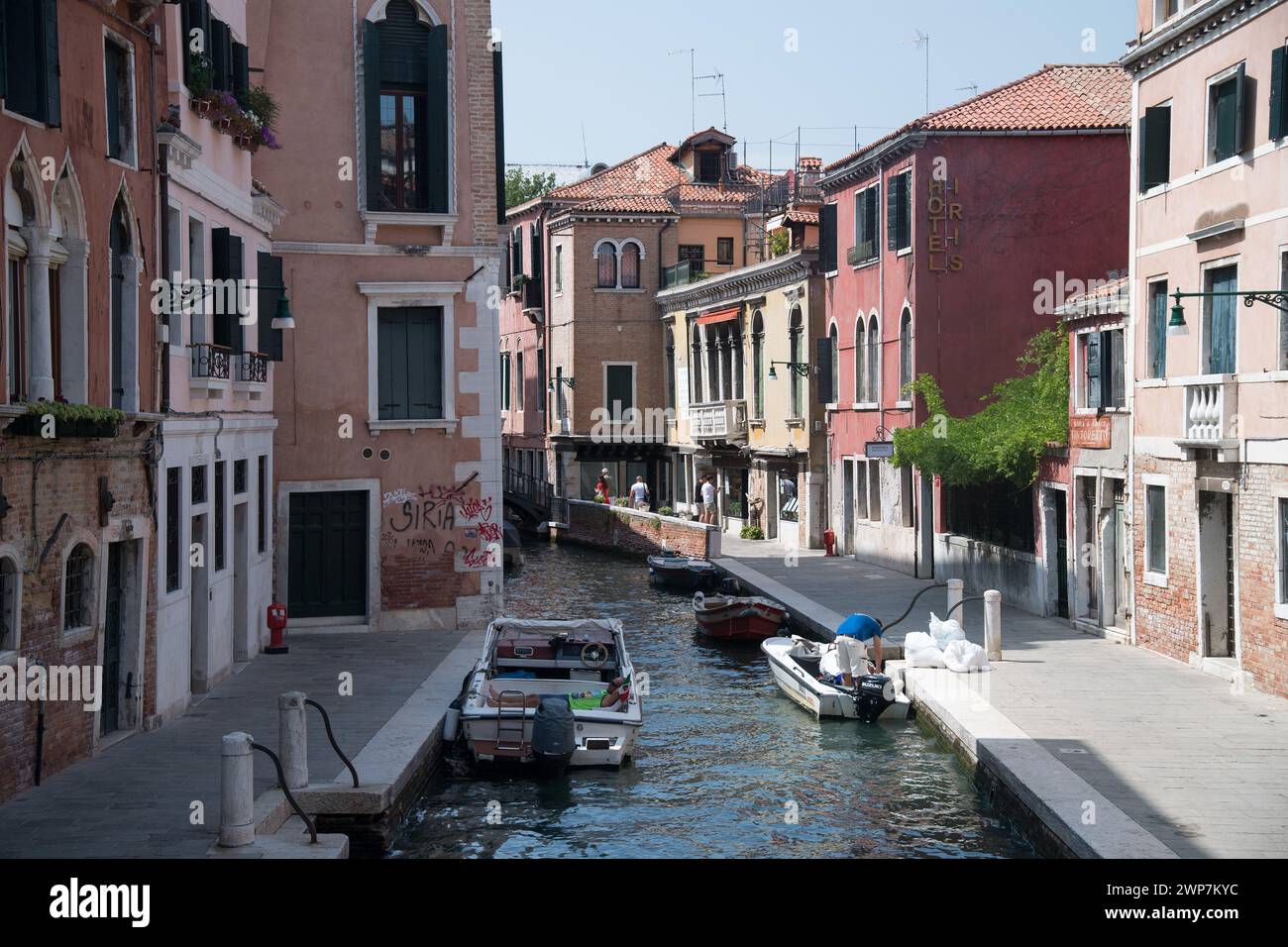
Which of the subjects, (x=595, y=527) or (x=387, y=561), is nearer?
(x=387, y=561)

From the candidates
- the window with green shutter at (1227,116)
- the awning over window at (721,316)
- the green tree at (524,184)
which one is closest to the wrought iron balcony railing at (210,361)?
the window with green shutter at (1227,116)

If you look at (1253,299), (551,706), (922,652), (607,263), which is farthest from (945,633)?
(607,263)

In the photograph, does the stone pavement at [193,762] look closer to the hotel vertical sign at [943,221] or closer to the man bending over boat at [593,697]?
the man bending over boat at [593,697]

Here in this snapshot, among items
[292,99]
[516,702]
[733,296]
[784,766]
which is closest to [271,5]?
[292,99]

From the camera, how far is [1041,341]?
26328 mm

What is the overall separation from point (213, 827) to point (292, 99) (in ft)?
44.0

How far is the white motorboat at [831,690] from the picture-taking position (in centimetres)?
1745

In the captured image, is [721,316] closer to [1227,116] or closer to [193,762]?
[1227,116]

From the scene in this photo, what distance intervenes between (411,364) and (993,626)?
875 centimetres

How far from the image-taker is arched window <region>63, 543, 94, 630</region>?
12727 millimetres

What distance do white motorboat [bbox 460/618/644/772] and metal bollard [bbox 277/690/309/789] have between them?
3.09m

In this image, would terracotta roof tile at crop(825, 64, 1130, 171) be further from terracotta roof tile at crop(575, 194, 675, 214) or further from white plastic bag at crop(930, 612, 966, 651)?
terracotta roof tile at crop(575, 194, 675, 214)

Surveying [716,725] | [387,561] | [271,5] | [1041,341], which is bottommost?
[716,725]

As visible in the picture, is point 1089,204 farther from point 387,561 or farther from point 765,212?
point 765,212
